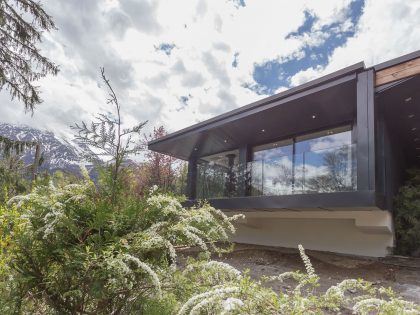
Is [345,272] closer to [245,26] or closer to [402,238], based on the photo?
[402,238]

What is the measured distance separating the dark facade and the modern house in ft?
0.09

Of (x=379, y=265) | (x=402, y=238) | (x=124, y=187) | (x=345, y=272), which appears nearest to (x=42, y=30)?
(x=124, y=187)

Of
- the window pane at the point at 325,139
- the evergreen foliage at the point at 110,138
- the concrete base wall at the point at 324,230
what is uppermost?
A: the window pane at the point at 325,139

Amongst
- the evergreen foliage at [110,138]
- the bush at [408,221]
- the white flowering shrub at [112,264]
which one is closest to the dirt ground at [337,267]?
the bush at [408,221]

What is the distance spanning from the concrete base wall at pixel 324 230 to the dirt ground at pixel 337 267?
472 mm

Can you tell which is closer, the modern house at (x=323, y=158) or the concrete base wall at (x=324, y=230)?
the modern house at (x=323, y=158)

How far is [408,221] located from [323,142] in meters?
3.50

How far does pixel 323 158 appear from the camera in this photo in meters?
8.21

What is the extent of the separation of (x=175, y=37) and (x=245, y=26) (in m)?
3.01

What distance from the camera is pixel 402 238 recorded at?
30.1 feet

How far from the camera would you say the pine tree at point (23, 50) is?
991cm

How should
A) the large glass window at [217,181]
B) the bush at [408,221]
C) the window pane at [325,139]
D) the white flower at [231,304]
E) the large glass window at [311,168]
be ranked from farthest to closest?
1. the large glass window at [217,181]
2. the window pane at [325,139]
3. the bush at [408,221]
4. the large glass window at [311,168]
5. the white flower at [231,304]

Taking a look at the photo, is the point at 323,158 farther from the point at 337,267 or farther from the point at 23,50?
the point at 23,50

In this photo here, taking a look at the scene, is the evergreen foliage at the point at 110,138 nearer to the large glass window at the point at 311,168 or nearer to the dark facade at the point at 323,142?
the dark facade at the point at 323,142
